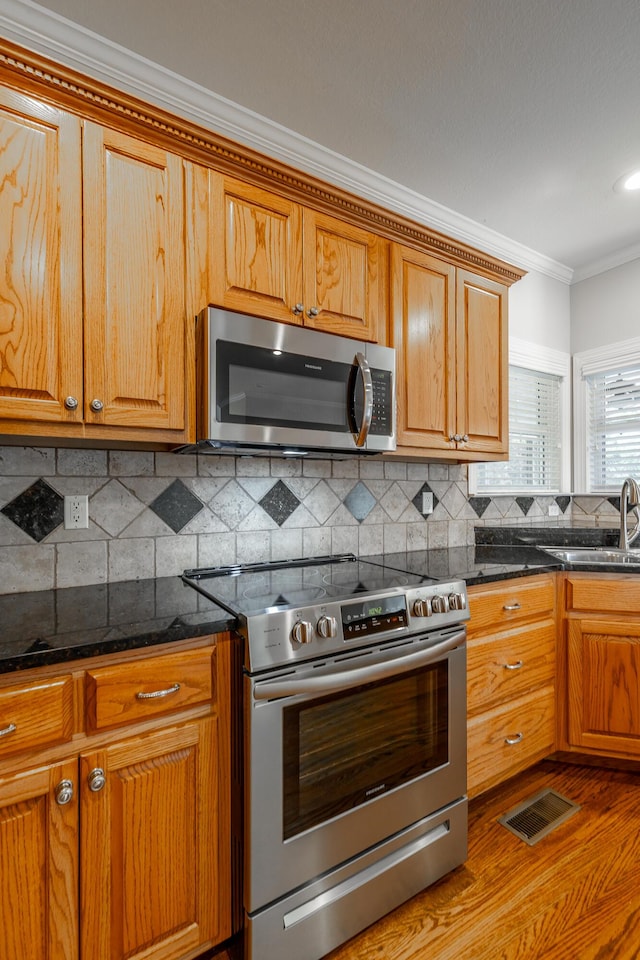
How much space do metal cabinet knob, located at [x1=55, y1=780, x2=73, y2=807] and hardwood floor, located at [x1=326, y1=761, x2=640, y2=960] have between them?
35.2 inches

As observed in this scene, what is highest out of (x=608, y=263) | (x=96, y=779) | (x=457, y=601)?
(x=608, y=263)

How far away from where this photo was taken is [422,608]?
1.53 metres

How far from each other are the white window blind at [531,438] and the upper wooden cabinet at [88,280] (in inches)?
79.4

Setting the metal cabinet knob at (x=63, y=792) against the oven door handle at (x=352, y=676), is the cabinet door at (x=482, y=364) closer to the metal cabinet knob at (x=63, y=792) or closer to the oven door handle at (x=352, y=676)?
the oven door handle at (x=352, y=676)

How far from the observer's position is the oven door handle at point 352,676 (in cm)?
124

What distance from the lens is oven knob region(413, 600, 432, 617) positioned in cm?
152

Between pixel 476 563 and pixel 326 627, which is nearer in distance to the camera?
pixel 326 627

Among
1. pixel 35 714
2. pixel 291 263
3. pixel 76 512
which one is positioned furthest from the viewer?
pixel 291 263

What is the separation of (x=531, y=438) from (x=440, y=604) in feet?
6.20

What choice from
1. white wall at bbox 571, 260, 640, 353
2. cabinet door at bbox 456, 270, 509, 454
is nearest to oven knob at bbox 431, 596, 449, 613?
cabinet door at bbox 456, 270, 509, 454

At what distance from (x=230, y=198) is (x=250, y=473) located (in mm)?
993

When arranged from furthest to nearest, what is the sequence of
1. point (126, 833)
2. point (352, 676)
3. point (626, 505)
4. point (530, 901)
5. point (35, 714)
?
point (626, 505) → point (530, 901) → point (352, 676) → point (126, 833) → point (35, 714)

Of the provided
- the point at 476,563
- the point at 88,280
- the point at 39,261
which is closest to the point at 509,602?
the point at 476,563

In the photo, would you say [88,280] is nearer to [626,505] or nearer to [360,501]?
[360,501]
